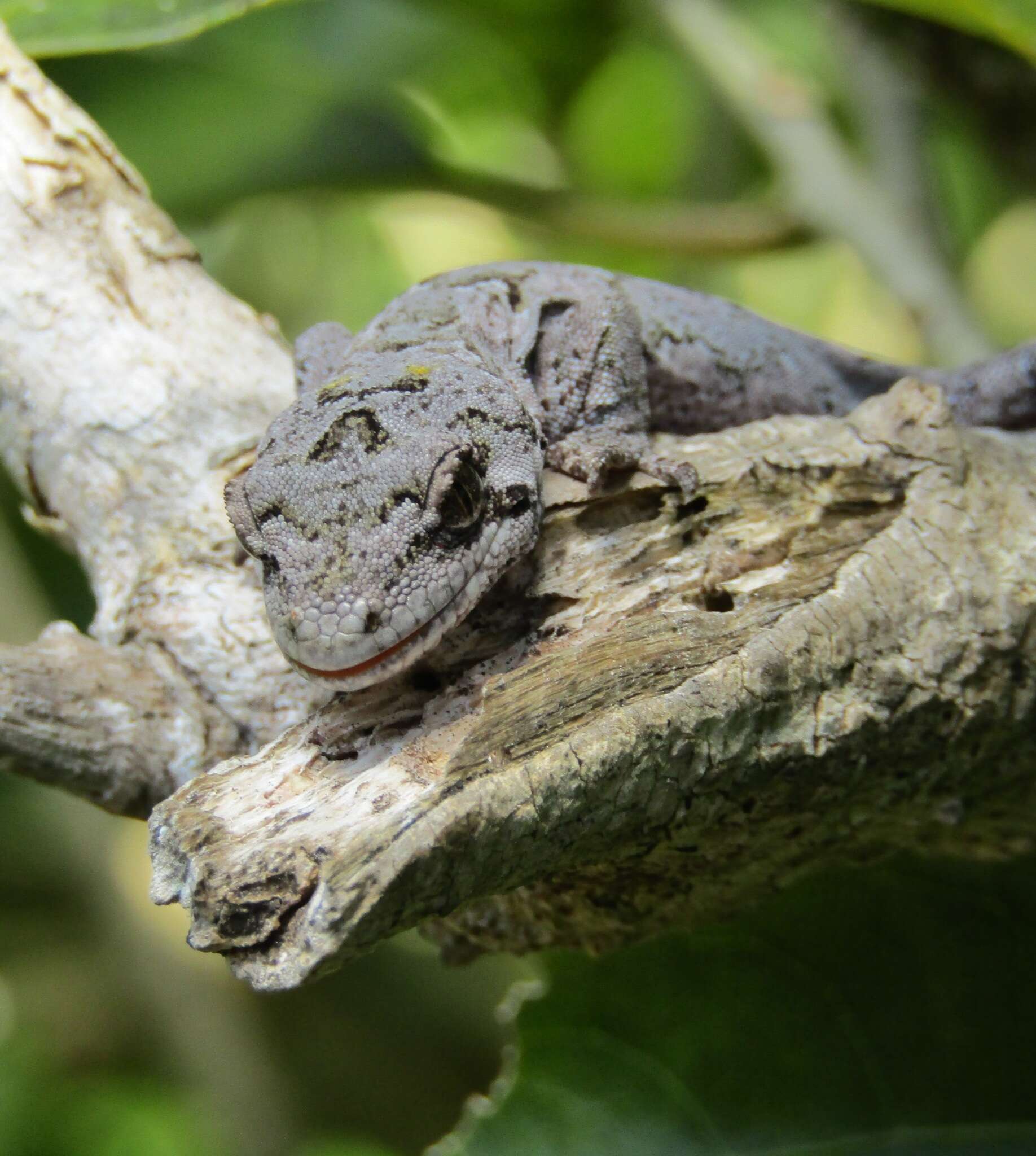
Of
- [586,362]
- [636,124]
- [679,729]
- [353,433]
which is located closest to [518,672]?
[679,729]

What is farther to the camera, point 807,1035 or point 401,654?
point 807,1035

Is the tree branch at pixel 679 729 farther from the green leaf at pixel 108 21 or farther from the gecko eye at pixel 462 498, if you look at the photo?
the green leaf at pixel 108 21

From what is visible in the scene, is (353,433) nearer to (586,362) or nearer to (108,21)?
(586,362)

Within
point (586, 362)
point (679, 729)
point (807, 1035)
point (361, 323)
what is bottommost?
point (807, 1035)

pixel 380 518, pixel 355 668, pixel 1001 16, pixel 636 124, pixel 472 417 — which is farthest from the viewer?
pixel 636 124

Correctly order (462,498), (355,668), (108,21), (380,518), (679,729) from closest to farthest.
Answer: (679,729) < (355,668) < (380,518) < (462,498) < (108,21)

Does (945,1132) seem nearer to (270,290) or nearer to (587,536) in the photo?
(587,536)

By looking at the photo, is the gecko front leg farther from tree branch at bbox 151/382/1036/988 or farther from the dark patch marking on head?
the dark patch marking on head

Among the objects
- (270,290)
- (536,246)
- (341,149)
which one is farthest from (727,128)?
(270,290)
